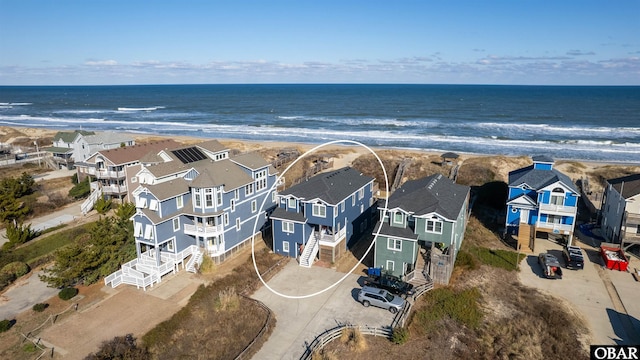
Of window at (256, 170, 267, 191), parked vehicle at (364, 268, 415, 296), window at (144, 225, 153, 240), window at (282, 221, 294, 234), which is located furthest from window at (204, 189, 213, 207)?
parked vehicle at (364, 268, 415, 296)

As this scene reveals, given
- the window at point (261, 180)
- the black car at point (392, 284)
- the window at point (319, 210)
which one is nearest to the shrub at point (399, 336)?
the black car at point (392, 284)

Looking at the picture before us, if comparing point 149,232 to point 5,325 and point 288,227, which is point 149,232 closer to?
point 5,325

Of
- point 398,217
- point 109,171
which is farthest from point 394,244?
point 109,171

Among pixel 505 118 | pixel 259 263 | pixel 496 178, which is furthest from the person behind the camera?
pixel 505 118

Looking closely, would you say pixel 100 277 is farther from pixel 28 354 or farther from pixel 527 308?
pixel 527 308

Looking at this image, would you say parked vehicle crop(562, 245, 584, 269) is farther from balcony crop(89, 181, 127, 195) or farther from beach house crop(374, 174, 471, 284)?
balcony crop(89, 181, 127, 195)

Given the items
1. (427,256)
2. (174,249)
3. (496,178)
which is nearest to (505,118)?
(496,178)
